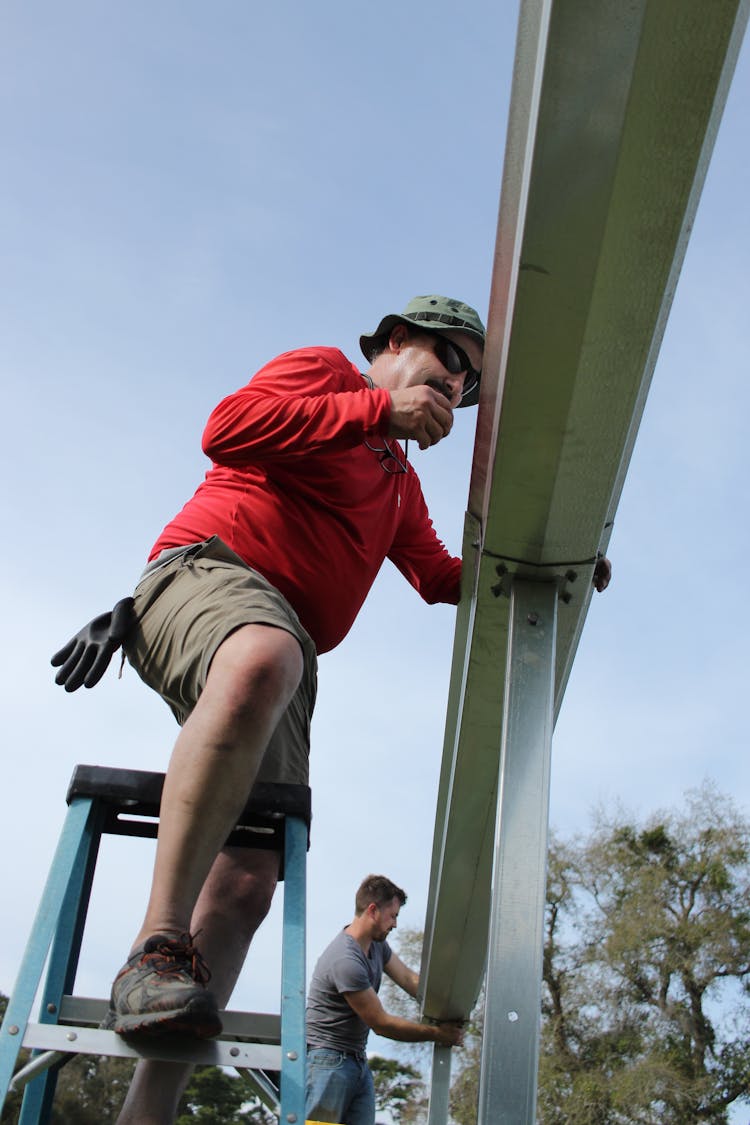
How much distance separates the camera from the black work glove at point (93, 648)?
6.74 ft

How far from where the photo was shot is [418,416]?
6.78ft

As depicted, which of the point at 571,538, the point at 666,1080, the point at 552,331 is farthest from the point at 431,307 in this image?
the point at 666,1080

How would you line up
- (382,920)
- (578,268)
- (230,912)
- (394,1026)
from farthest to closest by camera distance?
(382,920) < (394,1026) < (230,912) < (578,268)

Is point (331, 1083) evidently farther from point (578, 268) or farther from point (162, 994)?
point (578, 268)

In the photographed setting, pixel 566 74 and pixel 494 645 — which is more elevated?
pixel 566 74

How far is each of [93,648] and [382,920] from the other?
9.79ft

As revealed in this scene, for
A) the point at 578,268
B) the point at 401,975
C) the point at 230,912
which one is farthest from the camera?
the point at 401,975

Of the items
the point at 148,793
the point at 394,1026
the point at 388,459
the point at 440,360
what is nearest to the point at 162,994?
the point at 148,793

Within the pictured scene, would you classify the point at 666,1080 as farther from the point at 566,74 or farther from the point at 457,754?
the point at 566,74

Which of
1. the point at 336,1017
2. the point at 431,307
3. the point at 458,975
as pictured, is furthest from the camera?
the point at 336,1017

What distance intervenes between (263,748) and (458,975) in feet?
8.50

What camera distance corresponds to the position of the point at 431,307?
266 cm

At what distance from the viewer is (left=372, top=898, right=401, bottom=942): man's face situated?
4.62m

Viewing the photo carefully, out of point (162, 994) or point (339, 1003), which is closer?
point (162, 994)
